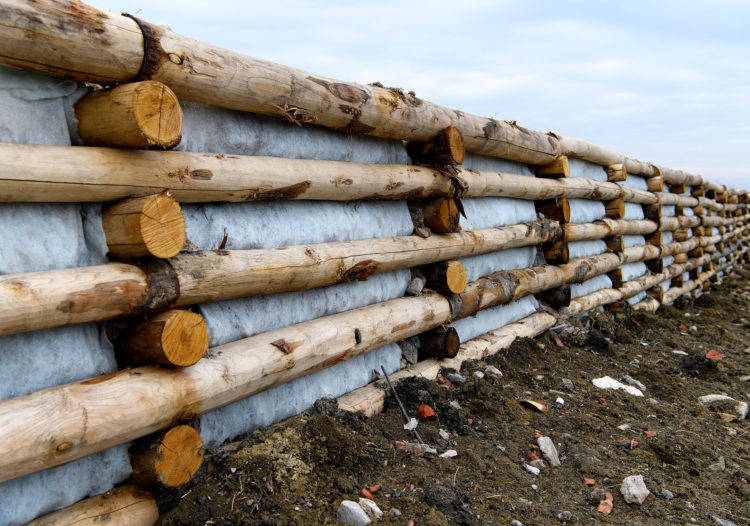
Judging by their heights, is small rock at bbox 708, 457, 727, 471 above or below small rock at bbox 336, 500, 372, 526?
below

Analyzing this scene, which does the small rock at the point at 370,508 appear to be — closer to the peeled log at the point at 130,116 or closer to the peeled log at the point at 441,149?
the peeled log at the point at 130,116

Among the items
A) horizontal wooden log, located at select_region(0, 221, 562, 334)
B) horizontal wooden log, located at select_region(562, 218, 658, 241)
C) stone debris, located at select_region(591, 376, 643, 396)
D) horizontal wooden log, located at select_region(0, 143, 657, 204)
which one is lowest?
stone debris, located at select_region(591, 376, 643, 396)

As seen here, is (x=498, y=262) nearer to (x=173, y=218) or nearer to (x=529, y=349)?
(x=529, y=349)

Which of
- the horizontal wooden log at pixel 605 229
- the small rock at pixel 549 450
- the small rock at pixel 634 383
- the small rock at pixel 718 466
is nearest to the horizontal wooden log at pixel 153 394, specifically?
the small rock at pixel 549 450

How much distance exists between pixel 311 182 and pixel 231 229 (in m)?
0.65

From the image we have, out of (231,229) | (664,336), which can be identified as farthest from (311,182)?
(664,336)

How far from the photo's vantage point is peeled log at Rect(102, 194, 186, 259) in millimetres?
2646

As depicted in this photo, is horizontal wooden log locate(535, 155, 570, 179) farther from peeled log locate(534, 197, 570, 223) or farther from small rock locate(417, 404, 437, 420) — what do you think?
small rock locate(417, 404, 437, 420)

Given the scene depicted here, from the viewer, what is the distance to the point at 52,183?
244 cm

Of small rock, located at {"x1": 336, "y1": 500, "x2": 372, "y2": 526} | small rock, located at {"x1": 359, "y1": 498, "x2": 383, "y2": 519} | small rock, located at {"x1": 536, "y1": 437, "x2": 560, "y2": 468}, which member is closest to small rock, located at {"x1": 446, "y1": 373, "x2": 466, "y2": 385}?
small rock, located at {"x1": 536, "y1": 437, "x2": 560, "y2": 468}

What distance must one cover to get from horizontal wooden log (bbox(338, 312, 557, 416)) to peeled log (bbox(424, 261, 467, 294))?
0.65 m

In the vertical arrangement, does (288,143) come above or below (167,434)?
above

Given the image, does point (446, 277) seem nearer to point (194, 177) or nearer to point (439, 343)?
point (439, 343)

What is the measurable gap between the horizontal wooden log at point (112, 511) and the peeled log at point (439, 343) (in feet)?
9.20
